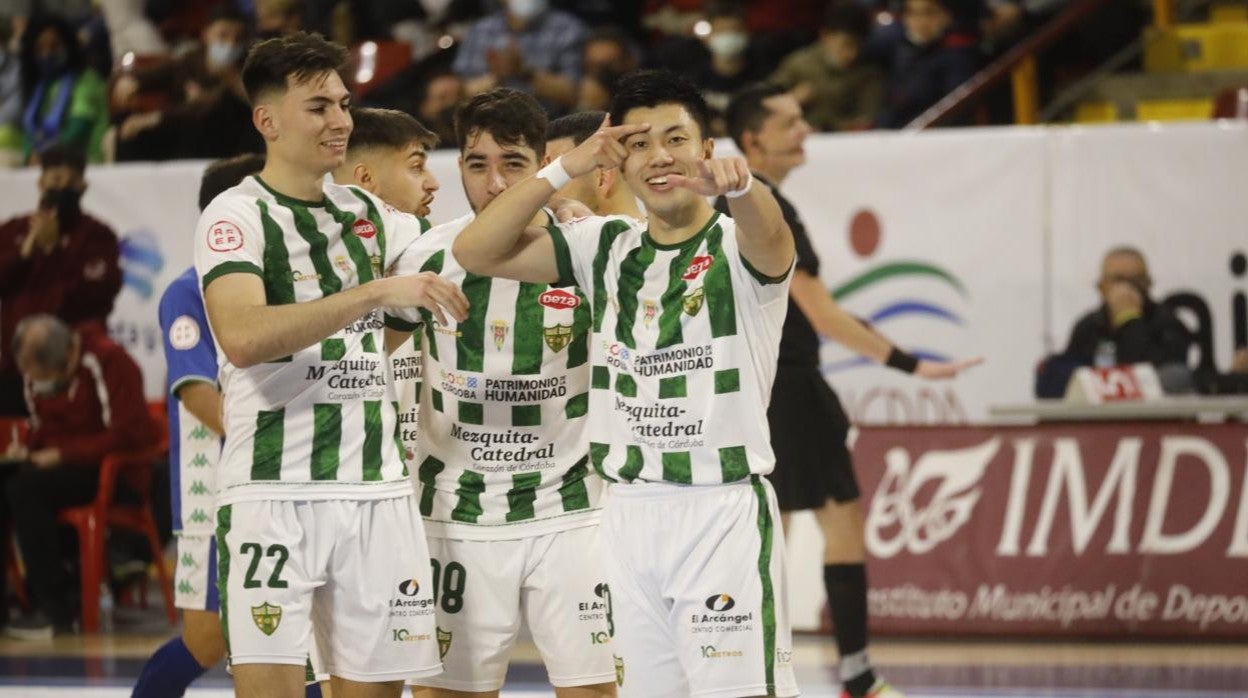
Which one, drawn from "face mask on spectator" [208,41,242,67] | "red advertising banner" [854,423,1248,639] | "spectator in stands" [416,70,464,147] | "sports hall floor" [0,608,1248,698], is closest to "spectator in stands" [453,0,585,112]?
"spectator in stands" [416,70,464,147]

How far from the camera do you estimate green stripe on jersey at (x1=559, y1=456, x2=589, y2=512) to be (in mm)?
5055

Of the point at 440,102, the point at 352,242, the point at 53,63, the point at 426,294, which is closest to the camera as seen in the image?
the point at 426,294

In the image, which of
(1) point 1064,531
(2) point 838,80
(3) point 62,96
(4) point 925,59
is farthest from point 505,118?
(3) point 62,96

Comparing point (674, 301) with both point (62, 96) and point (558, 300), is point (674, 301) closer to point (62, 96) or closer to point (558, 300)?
point (558, 300)

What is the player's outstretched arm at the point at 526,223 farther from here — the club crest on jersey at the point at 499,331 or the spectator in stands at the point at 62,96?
the spectator in stands at the point at 62,96

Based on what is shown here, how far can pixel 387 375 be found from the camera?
4945 millimetres

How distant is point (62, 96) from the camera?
47.9 feet

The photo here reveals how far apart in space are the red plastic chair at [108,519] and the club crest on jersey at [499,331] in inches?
223

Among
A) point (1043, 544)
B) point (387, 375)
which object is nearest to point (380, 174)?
point (387, 375)

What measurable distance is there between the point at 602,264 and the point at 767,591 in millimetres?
957

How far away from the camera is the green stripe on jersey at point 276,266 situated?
4.77 meters

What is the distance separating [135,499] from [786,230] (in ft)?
24.3

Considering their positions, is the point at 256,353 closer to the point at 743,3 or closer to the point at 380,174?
the point at 380,174

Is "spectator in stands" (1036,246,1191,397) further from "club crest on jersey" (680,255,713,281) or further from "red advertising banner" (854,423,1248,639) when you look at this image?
"club crest on jersey" (680,255,713,281)
